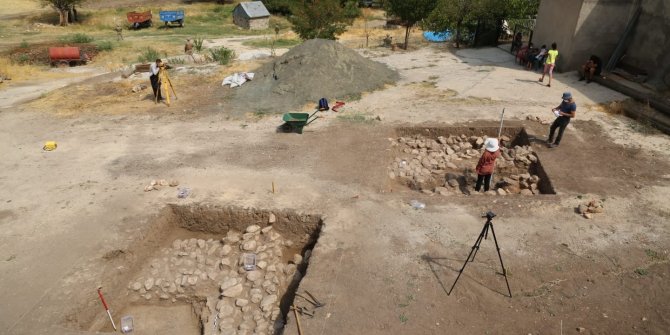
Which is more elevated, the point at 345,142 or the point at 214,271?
the point at 345,142

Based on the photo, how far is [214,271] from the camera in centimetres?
748

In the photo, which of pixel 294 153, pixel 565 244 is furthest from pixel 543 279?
pixel 294 153

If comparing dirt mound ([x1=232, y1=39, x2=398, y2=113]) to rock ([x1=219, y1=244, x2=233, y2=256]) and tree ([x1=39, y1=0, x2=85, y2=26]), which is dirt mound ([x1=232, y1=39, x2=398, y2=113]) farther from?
tree ([x1=39, y1=0, x2=85, y2=26])

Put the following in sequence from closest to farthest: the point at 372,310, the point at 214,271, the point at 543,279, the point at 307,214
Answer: the point at 372,310 < the point at 543,279 < the point at 214,271 < the point at 307,214

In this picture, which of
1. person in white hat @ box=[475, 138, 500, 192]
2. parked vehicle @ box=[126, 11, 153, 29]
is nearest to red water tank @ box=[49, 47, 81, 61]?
parked vehicle @ box=[126, 11, 153, 29]

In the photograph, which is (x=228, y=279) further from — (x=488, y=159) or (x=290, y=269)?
(x=488, y=159)

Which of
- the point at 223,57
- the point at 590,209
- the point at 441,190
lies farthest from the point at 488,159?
the point at 223,57

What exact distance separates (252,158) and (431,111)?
6.19m

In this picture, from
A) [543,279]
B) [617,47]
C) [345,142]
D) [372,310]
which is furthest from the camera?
[617,47]

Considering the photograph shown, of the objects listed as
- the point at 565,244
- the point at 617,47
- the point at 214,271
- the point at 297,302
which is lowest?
the point at 214,271

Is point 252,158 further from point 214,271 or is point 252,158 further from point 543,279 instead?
point 543,279

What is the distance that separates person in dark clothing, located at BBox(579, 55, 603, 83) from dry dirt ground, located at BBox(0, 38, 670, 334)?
1.02 metres

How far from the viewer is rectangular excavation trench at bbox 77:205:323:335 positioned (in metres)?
6.58

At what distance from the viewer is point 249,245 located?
7.88 metres
